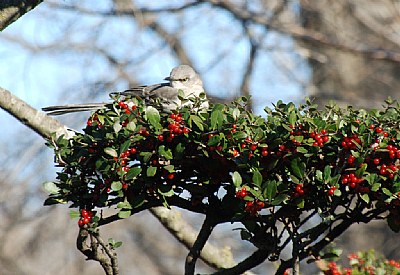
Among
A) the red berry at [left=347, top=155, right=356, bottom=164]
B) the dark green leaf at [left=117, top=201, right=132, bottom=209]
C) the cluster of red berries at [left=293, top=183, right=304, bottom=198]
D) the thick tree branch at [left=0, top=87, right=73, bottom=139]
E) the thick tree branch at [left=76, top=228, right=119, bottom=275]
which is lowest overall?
the thick tree branch at [left=76, top=228, right=119, bottom=275]

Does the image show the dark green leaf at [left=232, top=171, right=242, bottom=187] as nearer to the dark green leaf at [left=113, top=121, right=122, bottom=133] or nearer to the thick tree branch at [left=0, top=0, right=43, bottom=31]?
the dark green leaf at [left=113, top=121, right=122, bottom=133]

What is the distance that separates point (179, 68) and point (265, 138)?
7.14 ft

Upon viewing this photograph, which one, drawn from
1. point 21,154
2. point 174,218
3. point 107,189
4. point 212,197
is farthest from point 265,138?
point 21,154

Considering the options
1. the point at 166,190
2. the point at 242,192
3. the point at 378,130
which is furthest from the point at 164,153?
the point at 378,130

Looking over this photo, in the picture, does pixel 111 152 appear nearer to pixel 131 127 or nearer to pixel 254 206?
pixel 131 127

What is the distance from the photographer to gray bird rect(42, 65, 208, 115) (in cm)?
326

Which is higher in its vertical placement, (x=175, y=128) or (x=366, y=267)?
(x=366, y=267)

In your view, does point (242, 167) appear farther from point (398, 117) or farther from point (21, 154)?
point (21, 154)

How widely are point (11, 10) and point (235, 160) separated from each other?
1.68 m

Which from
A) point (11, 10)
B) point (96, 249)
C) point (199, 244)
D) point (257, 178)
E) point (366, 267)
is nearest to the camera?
point (257, 178)

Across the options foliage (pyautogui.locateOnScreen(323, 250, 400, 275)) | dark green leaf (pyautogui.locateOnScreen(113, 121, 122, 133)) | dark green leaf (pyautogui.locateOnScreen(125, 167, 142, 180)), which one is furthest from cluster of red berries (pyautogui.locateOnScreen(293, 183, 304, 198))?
foliage (pyautogui.locateOnScreen(323, 250, 400, 275))

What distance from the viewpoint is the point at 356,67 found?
1242 centimetres

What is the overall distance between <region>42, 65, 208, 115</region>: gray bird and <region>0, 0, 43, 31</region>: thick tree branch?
0.48m

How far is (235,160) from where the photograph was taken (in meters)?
2.53
